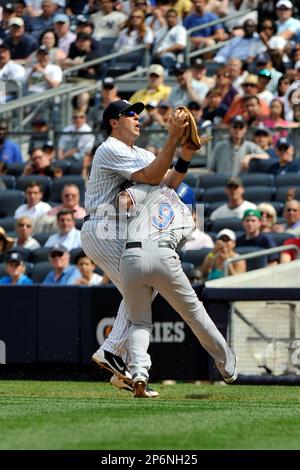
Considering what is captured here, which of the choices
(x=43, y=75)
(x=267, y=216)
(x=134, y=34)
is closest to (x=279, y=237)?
(x=267, y=216)

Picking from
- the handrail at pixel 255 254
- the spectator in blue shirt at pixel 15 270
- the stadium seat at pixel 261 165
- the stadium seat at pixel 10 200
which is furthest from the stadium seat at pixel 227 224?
the stadium seat at pixel 10 200

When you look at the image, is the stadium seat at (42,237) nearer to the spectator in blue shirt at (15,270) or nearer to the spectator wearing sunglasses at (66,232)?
the spectator wearing sunglasses at (66,232)

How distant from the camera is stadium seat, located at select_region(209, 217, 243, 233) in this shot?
14.2 m

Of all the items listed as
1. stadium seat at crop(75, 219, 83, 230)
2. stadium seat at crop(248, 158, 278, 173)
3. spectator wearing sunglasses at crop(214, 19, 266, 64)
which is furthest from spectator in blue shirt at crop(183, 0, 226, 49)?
stadium seat at crop(75, 219, 83, 230)

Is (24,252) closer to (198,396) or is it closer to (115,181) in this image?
(198,396)

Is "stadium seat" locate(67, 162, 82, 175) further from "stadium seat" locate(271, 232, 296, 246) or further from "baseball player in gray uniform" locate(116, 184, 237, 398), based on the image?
"baseball player in gray uniform" locate(116, 184, 237, 398)

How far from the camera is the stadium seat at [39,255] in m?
14.4

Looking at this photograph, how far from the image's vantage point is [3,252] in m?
14.7

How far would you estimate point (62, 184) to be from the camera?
15820mm

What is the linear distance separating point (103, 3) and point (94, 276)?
A: 7691mm

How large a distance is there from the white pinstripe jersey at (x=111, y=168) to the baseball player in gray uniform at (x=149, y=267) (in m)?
0.12

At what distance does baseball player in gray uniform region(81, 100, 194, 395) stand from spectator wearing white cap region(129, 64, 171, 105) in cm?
811

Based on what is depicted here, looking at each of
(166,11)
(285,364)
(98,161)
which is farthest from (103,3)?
(98,161)

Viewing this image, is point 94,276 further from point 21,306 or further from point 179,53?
point 179,53
